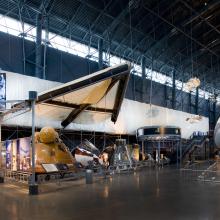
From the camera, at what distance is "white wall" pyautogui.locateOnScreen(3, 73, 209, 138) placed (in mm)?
24062

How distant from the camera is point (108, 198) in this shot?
1123 centimetres

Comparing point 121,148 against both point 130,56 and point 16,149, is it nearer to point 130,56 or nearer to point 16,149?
point 16,149

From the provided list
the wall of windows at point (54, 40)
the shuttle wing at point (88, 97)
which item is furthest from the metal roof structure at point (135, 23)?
the shuttle wing at point (88, 97)

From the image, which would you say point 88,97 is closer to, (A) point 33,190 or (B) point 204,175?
(B) point 204,175

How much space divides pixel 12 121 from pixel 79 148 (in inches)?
208

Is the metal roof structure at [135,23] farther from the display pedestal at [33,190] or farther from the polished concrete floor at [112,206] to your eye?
the polished concrete floor at [112,206]

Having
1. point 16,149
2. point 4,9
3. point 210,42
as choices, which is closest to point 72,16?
point 4,9

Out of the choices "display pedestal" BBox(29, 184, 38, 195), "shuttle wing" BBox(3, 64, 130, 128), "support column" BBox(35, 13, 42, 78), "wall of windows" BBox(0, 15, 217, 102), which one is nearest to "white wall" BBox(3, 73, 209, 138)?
"shuttle wing" BBox(3, 64, 130, 128)

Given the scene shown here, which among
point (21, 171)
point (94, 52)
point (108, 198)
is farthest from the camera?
point (94, 52)

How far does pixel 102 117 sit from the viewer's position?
1011 inches

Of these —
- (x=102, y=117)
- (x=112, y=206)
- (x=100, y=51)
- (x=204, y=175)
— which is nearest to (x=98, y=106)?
(x=102, y=117)

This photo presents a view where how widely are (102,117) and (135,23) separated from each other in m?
13.2

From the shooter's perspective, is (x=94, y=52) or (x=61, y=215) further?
(x=94, y=52)

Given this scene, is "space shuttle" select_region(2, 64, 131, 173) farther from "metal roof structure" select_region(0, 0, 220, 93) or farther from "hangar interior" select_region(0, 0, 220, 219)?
"metal roof structure" select_region(0, 0, 220, 93)
